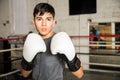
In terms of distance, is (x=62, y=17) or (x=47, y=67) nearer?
(x=47, y=67)

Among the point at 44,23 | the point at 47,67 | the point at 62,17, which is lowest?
the point at 47,67

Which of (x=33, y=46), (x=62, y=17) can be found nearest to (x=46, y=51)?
(x=33, y=46)

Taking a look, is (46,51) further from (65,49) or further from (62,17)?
(62,17)

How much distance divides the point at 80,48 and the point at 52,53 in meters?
3.74

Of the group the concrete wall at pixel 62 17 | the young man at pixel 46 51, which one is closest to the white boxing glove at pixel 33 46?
the young man at pixel 46 51

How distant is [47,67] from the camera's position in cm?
95

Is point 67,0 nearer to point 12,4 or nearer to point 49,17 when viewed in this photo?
point 12,4

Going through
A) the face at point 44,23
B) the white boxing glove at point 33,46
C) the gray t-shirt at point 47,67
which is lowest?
the gray t-shirt at point 47,67

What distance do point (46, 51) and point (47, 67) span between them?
0.10m

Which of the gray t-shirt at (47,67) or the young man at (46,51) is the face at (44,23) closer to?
the young man at (46,51)

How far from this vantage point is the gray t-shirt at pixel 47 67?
3.11 feet

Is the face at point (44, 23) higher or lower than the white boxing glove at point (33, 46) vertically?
higher

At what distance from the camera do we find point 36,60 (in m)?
0.99

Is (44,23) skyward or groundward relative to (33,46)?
skyward
